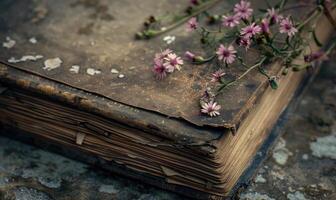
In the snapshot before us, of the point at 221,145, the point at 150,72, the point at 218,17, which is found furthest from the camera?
the point at 218,17

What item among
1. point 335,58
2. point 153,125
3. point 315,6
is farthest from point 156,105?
point 335,58

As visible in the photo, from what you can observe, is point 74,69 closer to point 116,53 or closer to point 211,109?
point 116,53

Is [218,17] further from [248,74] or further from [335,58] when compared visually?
[335,58]

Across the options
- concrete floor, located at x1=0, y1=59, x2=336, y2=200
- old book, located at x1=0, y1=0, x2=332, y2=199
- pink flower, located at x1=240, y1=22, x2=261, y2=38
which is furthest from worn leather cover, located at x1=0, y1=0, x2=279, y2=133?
concrete floor, located at x1=0, y1=59, x2=336, y2=200

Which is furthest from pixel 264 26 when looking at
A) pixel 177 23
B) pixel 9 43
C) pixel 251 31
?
pixel 9 43

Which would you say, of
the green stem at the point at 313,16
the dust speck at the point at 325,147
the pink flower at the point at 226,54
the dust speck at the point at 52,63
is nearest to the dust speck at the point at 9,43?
the dust speck at the point at 52,63

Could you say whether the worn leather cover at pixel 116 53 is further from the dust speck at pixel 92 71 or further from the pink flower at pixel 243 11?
the pink flower at pixel 243 11

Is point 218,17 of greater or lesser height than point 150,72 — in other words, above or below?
above
